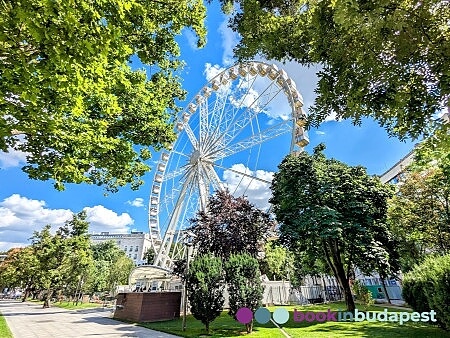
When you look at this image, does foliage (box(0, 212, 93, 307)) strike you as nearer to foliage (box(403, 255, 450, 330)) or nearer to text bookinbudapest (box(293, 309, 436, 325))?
text bookinbudapest (box(293, 309, 436, 325))

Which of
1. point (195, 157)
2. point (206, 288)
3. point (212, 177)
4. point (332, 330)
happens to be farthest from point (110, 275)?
point (332, 330)

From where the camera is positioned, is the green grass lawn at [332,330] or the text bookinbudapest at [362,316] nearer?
the green grass lawn at [332,330]

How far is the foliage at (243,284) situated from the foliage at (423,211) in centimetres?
774

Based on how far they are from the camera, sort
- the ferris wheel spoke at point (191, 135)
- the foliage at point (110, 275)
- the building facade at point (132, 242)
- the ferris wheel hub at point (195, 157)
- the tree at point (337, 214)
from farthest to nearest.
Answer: the building facade at point (132, 242), the foliage at point (110, 275), the ferris wheel spoke at point (191, 135), the ferris wheel hub at point (195, 157), the tree at point (337, 214)

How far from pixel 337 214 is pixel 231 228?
5.17 m

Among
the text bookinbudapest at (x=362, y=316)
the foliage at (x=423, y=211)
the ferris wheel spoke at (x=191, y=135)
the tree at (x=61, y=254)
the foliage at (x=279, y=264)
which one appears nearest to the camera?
the text bookinbudapest at (x=362, y=316)

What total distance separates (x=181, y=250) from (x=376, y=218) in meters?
15.7

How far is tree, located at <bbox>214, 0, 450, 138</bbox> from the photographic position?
2377mm

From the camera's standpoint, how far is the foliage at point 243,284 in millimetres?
10359

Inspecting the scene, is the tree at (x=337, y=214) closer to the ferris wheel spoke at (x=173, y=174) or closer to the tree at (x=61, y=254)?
the ferris wheel spoke at (x=173, y=174)

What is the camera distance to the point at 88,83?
4.00m

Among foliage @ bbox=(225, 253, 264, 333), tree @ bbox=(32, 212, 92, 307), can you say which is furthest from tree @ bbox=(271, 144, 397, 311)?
tree @ bbox=(32, 212, 92, 307)

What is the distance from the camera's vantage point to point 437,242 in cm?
1379

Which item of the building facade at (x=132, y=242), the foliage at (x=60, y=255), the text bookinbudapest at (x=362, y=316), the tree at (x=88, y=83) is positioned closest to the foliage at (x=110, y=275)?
the foliage at (x=60, y=255)
